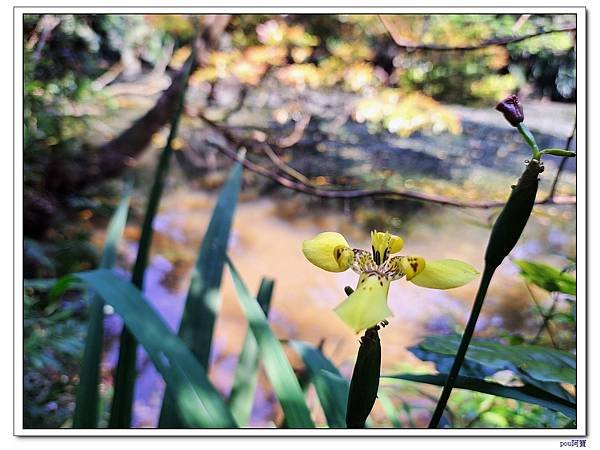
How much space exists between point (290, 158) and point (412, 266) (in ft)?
2.63

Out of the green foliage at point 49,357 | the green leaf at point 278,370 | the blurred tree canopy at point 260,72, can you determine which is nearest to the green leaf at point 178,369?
the green leaf at point 278,370

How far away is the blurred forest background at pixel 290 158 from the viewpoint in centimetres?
96

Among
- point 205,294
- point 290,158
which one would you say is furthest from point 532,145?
point 290,158

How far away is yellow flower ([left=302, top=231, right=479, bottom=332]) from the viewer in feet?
1.00

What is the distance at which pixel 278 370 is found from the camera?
1.58 feet

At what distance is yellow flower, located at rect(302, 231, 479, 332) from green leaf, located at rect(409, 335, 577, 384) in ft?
0.35

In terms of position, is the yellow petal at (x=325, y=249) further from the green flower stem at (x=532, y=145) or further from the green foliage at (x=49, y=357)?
the green foliage at (x=49, y=357)

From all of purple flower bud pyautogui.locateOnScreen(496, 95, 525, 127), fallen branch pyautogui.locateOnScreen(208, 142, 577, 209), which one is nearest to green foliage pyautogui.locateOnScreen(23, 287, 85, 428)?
fallen branch pyautogui.locateOnScreen(208, 142, 577, 209)

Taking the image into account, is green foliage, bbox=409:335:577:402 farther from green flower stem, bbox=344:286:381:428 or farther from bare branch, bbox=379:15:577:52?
bare branch, bbox=379:15:577:52

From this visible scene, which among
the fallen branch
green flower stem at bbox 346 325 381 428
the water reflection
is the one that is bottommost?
green flower stem at bbox 346 325 381 428

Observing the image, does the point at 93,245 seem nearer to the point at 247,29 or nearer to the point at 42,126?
the point at 42,126

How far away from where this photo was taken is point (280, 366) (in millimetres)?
483
